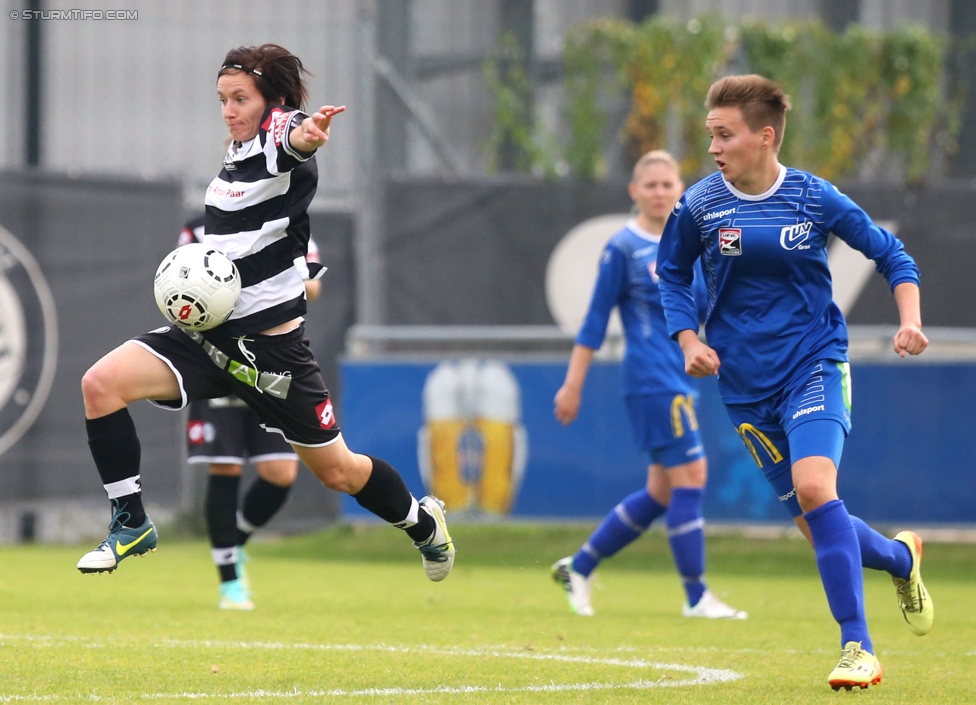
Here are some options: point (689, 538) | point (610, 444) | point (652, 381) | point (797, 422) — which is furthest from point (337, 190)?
point (797, 422)

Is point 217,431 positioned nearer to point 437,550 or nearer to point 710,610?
point 437,550

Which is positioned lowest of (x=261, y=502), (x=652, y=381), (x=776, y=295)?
(x=261, y=502)

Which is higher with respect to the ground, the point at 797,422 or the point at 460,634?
the point at 797,422

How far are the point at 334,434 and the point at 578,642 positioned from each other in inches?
64.5

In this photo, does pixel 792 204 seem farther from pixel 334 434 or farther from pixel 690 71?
pixel 690 71

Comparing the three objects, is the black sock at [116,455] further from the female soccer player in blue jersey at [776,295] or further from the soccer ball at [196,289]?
the female soccer player in blue jersey at [776,295]

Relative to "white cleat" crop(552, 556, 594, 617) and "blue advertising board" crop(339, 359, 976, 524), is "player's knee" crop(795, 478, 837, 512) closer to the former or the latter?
"white cleat" crop(552, 556, 594, 617)

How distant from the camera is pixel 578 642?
6.42 meters

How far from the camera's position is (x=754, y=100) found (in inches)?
211

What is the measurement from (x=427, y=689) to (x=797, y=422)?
62.1 inches

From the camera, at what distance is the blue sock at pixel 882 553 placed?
5.36 meters

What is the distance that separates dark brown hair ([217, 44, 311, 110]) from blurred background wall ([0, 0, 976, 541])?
571 centimetres

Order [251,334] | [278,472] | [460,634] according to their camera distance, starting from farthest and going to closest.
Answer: [278,472] → [460,634] → [251,334]

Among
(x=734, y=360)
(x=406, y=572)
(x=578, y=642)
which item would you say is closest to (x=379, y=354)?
(x=406, y=572)
